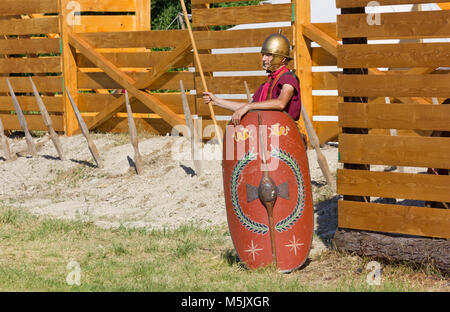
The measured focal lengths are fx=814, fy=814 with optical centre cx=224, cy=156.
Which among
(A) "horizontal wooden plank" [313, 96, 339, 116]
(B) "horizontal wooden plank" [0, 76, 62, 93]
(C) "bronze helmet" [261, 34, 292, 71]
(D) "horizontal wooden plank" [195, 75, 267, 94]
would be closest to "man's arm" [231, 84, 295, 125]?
(C) "bronze helmet" [261, 34, 292, 71]

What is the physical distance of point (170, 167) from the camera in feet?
34.1

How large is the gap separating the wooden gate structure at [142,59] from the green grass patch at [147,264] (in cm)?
280

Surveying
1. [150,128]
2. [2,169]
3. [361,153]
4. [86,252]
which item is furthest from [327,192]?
[2,169]

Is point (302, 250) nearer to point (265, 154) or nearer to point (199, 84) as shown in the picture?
point (265, 154)

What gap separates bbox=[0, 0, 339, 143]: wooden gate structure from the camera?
32.4 feet

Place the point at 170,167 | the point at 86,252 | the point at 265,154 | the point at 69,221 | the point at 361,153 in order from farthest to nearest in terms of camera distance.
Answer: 1. the point at 170,167
2. the point at 69,221
3. the point at 86,252
4. the point at 361,153
5. the point at 265,154

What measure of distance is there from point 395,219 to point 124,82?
20.2 feet

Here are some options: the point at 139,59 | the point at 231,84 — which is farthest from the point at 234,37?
the point at 139,59

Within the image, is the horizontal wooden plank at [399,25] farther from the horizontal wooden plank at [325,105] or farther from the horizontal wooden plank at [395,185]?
the horizontal wooden plank at [325,105]

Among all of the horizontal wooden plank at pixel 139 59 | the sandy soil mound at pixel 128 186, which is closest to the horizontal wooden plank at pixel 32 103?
the sandy soil mound at pixel 128 186

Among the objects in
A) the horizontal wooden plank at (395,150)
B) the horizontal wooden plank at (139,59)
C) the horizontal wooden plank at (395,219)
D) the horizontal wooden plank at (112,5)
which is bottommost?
the horizontal wooden plank at (395,219)

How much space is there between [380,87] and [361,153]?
0.54m

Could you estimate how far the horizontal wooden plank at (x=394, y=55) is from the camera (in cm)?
611

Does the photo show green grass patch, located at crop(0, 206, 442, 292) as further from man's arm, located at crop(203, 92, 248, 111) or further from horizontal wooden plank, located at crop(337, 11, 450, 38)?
horizontal wooden plank, located at crop(337, 11, 450, 38)
